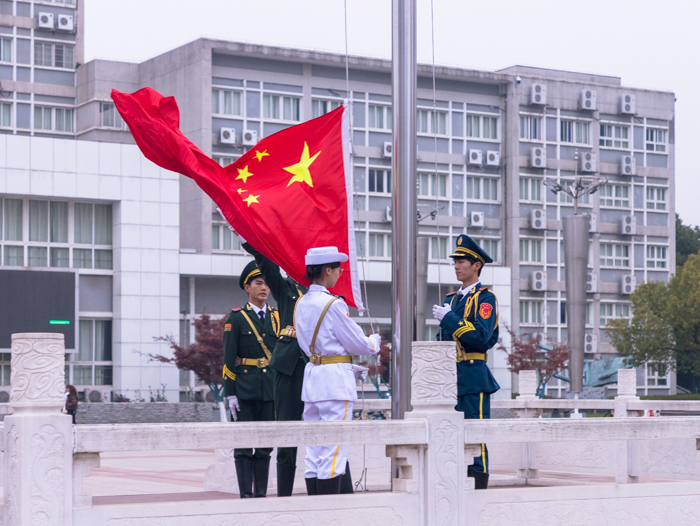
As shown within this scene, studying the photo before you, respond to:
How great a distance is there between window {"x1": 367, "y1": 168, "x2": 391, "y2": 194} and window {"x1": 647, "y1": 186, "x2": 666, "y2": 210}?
15993 mm

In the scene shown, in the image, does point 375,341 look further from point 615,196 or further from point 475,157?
point 615,196

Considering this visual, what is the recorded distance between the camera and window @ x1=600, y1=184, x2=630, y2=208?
178 feet

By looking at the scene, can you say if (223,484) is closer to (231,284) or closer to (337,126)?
(337,126)

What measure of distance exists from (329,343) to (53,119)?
42391mm

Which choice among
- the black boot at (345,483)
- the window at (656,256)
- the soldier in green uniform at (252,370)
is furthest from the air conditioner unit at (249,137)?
the black boot at (345,483)

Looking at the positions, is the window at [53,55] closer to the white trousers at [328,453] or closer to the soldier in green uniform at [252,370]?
the soldier in green uniform at [252,370]

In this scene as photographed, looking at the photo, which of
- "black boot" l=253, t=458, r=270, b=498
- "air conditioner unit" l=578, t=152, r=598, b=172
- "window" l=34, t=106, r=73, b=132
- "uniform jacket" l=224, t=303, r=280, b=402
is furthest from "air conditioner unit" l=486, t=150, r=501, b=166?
"black boot" l=253, t=458, r=270, b=498

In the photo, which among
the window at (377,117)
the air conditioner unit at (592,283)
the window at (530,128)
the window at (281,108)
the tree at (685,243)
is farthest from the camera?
the tree at (685,243)

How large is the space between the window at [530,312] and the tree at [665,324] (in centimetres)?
346

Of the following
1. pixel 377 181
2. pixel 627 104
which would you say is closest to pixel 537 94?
pixel 627 104

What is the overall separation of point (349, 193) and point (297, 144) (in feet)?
1.96

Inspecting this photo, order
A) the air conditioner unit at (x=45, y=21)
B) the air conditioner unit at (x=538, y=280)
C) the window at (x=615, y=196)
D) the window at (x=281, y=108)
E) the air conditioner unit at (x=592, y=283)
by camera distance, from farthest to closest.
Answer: the window at (x=615, y=196), the air conditioner unit at (x=592, y=283), the air conditioner unit at (x=538, y=280), the window at (x=281, y=108), the air conditioner unit at (x=45, y=21)

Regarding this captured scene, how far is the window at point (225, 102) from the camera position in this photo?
1748 inches

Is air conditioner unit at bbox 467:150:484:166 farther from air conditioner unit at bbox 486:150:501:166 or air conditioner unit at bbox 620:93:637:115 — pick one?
air conditioner unit at bbox 620:93:637:115
